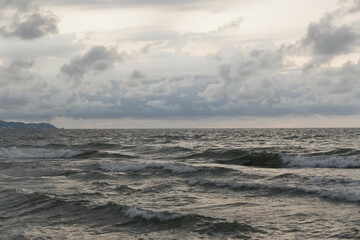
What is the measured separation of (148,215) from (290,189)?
793 centimetres

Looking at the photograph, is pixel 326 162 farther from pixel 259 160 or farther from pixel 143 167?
pixel 143 167

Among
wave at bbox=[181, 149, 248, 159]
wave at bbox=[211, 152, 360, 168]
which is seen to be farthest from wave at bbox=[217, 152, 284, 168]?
wave at bbox=[181, 149, 248, 159]

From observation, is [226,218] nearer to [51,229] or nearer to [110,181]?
[51,229]

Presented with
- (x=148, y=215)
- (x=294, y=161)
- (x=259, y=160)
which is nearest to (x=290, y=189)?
(x=148, y=215)

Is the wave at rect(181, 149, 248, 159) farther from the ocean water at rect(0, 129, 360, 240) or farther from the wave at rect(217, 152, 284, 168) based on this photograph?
the ocean water at rect(0, 129, 360, 240)

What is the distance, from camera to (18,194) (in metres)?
19.8

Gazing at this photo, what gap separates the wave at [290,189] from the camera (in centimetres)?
1688

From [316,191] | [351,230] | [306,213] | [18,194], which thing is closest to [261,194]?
[316,191]

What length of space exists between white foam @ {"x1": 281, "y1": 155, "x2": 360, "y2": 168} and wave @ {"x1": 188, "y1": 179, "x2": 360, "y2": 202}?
11.9 meters

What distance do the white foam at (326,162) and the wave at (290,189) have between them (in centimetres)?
1192

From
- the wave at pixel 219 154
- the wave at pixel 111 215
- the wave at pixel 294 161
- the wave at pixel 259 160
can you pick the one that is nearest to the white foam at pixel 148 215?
the wave at pixel 111 215

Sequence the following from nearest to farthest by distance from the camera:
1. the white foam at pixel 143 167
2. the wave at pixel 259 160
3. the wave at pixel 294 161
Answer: the white foam at pixel 143 167 → the wave at pixel 294 161 → the wave at pixel 259 160

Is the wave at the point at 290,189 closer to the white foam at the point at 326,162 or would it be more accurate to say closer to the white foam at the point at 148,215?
the white foam at the point at 148,215

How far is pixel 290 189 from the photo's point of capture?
19.3 m
